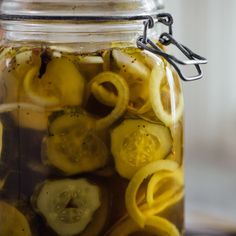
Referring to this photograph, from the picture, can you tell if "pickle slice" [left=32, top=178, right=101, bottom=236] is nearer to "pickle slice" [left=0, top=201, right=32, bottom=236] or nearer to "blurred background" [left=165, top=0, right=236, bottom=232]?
"pickle slice" [left=0, top=201, right=32, bottom=236]

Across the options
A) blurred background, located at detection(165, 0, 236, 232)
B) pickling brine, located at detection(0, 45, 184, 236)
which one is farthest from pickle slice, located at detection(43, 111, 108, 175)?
blurred background, located at detection(165, 0, 236, 232)

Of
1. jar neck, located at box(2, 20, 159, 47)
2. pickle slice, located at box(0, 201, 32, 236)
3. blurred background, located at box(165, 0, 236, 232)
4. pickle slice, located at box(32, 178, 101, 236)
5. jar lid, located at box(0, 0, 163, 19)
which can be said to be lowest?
blurred background, located at box(165, 0, 236, 232)

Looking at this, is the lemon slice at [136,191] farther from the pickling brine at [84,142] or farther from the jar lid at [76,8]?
the jar lid at [76,8]

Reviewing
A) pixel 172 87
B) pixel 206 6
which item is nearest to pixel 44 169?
pixel 172 87

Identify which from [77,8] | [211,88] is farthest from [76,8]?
[211,88]

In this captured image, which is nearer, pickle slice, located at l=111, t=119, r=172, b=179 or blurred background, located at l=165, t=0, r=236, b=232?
pickle slice, located at l=111, t=119, r=172, b=179

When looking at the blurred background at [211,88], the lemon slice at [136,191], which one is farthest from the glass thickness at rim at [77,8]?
the blurred background at [211,88]

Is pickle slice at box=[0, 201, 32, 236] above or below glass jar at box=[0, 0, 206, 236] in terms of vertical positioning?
below
